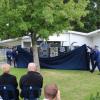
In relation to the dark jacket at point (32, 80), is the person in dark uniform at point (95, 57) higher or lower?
lower

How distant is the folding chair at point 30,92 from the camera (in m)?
11.2

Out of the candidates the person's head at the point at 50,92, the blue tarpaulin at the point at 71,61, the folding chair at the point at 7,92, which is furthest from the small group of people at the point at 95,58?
the person's head at the point at 50,92

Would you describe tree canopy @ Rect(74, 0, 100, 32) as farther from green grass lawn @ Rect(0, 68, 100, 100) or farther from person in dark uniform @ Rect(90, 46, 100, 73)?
green grass lawn @ Rect(0, 68, 100, 100)

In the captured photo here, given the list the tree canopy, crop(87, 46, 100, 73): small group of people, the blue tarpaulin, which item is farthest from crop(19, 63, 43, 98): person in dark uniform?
the tree canopy

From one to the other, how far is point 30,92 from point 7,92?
1.88 ft

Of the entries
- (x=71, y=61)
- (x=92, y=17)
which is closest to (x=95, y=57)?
(x=71, y=61)

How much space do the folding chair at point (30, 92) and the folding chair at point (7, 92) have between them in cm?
28

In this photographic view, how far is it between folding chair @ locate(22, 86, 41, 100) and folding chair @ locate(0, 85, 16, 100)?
28cm

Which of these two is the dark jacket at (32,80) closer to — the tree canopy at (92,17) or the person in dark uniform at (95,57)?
the person in dark uniform at (95,57)

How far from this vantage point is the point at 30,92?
37.0ft

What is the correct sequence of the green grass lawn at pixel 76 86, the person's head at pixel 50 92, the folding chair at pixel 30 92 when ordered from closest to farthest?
the person's head at pixel 50 92 → the folding chair at pixel 30 92 → the green grass lawn at pixel 76 86

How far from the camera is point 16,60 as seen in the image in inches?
1312

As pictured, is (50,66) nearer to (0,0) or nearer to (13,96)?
(0,0)

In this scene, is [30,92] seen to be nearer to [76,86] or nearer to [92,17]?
[76,86]
